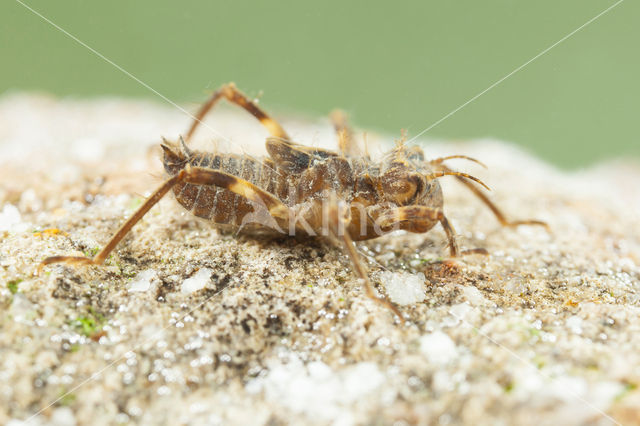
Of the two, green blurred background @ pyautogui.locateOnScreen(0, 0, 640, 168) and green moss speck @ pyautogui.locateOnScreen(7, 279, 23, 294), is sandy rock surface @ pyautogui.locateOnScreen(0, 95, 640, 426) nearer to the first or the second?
green moss speck @ pyautogui.locateOnScreen(7, 279, 23, 294)

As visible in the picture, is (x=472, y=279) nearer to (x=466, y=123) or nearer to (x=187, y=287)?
(x=187, y=287)

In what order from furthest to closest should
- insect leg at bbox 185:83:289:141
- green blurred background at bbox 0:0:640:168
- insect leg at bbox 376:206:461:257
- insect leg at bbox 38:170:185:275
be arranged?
green blurred background at bbox 0:0:640:168, insect leg at bbox 185:83:289:141, insect leg at bbox 376:206:461:257, insect leg at bbox 38:170:185:275

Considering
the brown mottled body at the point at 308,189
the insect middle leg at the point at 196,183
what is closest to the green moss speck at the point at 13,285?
the insect middle leg at the point at 196,183

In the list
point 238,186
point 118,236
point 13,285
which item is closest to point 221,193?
point 238,186

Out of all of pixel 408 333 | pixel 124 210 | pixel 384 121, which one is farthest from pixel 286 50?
pixel 408 333

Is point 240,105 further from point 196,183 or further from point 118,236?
point 118,236

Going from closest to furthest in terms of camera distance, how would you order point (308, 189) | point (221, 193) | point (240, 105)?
point (221, 193)
point (308, 189)
point (240, 105)

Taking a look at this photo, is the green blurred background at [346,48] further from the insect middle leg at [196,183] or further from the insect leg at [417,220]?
the insect middle leg at [196,183]

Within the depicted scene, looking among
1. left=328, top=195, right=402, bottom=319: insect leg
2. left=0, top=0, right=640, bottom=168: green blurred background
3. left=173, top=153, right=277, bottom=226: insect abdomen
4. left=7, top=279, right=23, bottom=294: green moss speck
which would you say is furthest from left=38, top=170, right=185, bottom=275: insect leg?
left=0, top=0, right=640, bottom=168: green blurred background
